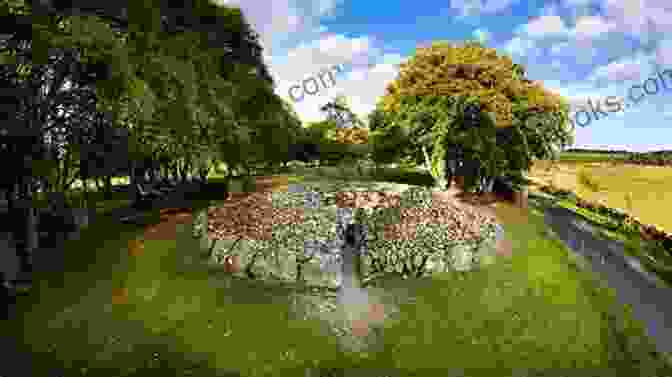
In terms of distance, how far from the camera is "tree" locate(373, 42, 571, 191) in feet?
87.3

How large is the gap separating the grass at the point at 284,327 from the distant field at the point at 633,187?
66.7 feet

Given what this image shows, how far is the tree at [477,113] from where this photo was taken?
26.6 m

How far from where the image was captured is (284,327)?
11.7m

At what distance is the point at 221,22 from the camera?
26656 millimetres

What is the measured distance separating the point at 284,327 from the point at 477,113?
69.8ft

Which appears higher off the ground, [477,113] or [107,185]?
[477,113]

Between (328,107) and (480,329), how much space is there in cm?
7208

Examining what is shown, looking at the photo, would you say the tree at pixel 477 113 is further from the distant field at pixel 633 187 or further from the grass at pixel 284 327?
the grass at pixel 284 327

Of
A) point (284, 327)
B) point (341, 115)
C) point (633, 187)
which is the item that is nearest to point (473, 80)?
point (284, 327)

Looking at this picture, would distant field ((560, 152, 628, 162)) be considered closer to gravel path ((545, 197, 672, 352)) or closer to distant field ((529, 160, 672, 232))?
distant field ((529, 160, 672, 232))

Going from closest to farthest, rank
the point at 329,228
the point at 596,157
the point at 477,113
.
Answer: the point at 329,228 < the point at 477,113 < the point at 596,157

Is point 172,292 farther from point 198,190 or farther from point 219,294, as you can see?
point 198,190

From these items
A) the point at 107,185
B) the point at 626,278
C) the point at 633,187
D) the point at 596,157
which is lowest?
the point at 626,278

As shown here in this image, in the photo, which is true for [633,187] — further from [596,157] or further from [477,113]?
[596,157]
